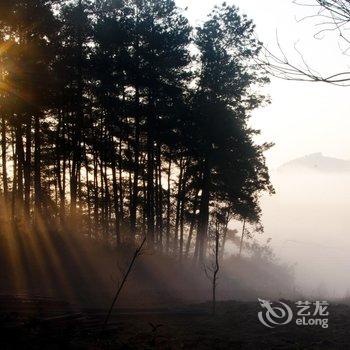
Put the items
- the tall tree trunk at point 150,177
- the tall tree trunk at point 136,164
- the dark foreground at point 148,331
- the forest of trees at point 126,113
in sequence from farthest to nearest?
the tall tree trunk at point 150,177 < the tall tree trunk at point 136,164 < the forest of trees at point 126,113 < the dark foreground at point 148,331

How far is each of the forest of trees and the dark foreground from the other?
11402 mm

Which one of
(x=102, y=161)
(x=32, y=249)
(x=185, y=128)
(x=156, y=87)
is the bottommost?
(x=32, y=249)

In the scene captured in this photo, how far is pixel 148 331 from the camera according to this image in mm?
11211

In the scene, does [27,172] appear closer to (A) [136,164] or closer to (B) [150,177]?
(A) [136,164]

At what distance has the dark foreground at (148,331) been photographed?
32.1 ft

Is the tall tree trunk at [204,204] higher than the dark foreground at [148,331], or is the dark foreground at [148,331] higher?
the tall tree trunk at [204,204]

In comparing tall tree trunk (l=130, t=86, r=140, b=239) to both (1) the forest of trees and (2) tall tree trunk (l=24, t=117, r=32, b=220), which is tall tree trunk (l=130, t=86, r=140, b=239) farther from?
(2) tall tree trunk (l=24, t=117, r=32, b=220)

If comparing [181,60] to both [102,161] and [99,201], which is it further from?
[99,201]

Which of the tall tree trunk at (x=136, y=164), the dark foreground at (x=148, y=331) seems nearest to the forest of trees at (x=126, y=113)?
the tall tree trunk at (x=136, y=164)

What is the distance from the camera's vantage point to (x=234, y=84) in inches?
1116

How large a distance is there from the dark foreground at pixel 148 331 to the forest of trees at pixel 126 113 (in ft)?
37.4

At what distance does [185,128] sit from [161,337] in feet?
62.4

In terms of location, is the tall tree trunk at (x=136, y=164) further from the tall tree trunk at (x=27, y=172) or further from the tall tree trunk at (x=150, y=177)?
the tall tree trunk at (x=27, y=172)

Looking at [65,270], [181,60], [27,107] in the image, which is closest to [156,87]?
[181,60]
